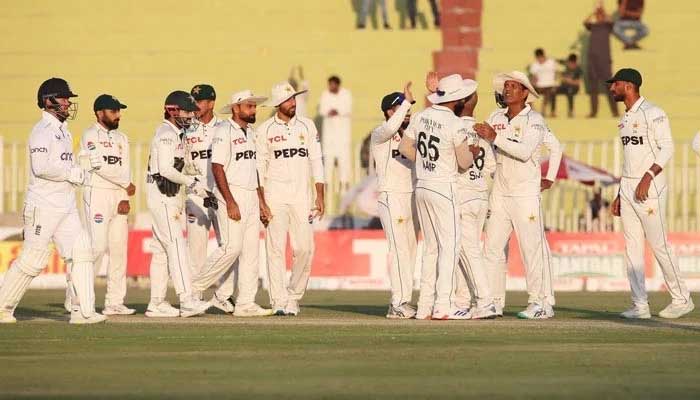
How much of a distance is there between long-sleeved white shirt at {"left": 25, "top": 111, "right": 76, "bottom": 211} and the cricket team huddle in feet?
0.11

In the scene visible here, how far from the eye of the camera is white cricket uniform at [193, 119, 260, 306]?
14859 mm

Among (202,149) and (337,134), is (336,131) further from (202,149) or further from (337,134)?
(202,149)

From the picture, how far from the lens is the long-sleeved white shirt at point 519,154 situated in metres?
14.5

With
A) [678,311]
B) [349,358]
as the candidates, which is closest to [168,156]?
[349,358]

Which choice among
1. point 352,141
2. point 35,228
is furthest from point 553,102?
point 35,228

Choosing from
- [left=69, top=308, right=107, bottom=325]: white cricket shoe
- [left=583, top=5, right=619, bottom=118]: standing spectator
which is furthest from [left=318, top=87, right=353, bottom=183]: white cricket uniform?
[left=69, top=308, right=107, bottom=325]: white cricket shoe

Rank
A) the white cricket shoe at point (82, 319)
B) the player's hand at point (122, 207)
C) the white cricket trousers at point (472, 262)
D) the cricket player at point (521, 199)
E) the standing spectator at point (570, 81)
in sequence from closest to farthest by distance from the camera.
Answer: the white cricket shoe at point (82, 319) < the white cricket trousers at point (472, 262) < the cricket player at point (521, 199) < the player's hand at point (122, 207) < the standing spectator at point (570, 81)

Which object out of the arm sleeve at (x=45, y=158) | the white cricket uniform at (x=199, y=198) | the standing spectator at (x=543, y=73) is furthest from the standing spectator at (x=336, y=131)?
the arm sleeve at (x=45, y=158)

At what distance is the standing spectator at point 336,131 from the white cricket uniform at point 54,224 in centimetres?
1150

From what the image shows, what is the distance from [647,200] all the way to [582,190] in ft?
32.5

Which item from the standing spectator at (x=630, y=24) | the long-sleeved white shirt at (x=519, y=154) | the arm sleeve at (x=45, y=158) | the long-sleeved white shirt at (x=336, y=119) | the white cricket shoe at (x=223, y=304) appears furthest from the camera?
the standing spectator at (x=630, y=24)

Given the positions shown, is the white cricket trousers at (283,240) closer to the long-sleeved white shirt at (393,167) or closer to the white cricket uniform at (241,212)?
the white cricket uniform at (241,212)

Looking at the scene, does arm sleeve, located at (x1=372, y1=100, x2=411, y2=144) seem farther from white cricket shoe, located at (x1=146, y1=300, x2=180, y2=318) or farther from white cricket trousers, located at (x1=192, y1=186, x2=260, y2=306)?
white cricket shoe, located at (x1=146, y1=300, x2=180, y2=318)

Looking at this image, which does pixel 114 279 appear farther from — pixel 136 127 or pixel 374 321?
pixel 136 127
